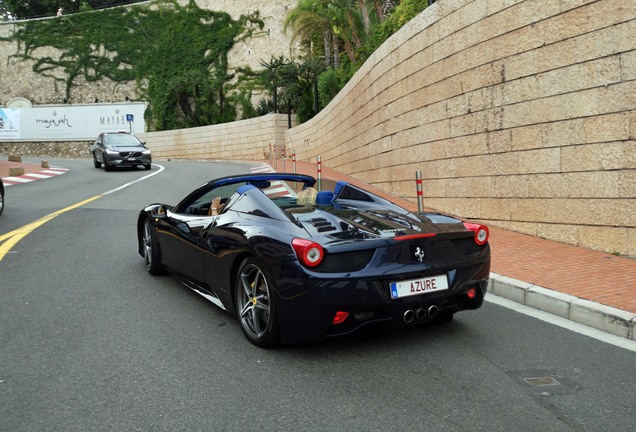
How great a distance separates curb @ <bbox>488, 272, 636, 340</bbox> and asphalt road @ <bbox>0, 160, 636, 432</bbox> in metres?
0.34

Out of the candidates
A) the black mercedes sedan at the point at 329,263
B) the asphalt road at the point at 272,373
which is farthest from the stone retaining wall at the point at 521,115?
the black mercedes sedan at the point at 329,263

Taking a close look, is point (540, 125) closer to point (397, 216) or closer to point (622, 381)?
point (397, 216)

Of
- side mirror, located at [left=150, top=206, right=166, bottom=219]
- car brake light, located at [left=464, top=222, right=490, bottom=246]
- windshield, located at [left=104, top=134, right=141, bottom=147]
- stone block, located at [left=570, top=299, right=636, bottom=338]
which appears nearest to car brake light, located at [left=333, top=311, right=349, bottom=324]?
car brake light, located at [left=464, top=222, right=490, bottom=246]

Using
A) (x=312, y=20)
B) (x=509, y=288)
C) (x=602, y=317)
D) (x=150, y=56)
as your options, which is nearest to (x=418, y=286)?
(x=602, y=317)

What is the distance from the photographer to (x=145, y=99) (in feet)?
152

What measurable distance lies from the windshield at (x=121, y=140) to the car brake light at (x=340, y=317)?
72.5 ft

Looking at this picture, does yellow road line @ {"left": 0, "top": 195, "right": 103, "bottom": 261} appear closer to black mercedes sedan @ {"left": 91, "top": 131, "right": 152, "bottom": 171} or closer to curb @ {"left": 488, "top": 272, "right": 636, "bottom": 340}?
curb @ {"left": 488, "top": 272, "right": 636, "bottom": 340}

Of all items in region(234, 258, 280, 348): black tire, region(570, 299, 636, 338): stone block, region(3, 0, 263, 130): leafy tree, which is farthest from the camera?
region(3, 0, 263, 130): leafy tree

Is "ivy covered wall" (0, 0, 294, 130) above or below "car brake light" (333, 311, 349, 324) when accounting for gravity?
above

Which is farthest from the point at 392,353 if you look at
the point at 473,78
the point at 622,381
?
the point at 473,78

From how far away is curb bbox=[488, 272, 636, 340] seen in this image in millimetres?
4309

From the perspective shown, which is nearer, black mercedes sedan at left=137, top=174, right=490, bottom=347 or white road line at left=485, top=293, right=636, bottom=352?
black mercedes sedan at left=137, top=174, right=490, bottom=347

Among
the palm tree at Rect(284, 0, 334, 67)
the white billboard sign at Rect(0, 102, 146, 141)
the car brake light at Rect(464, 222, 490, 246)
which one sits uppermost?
the palm tree at Rect(284, 0, 334, 67)

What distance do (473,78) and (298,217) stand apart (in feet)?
21.8
